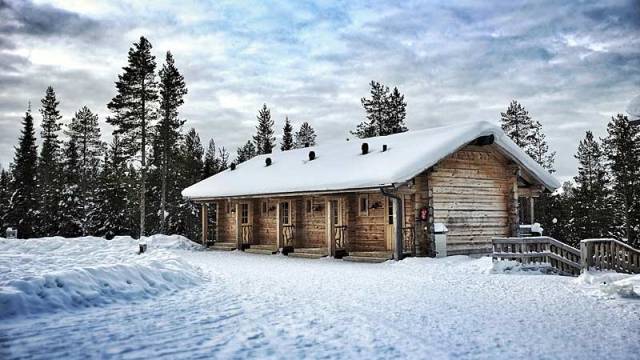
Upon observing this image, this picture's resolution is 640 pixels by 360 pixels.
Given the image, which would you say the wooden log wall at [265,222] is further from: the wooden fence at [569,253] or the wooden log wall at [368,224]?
the wooden fence at [569,253]

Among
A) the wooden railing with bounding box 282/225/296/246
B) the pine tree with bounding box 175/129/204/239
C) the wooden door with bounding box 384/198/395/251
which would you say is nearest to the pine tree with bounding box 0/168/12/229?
the pine tree with bounding box 175/129/204/239

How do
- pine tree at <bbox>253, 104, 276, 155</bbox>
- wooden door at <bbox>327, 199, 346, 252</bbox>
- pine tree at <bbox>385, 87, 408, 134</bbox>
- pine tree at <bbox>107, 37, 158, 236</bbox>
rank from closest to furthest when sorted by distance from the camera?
wooden door at <bbox>327, 199, 346, 252</bbox>
pine tree at <bbox>107, 37, 158, 236</bbox>
pine tree at <bbox>385, 87, 408, 134</bbox>
pine tree at <bbox>253, 104, 276, 155</bbox>

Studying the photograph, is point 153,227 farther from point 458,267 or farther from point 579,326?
point 579,326

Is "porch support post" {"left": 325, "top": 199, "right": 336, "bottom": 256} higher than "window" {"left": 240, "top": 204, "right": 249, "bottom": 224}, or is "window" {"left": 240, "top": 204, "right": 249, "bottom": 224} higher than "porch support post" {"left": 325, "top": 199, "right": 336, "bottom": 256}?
"window" {"left": 240, "top": 204, "right": 249, "bottom": 224}

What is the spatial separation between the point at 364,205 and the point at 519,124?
82.4ft

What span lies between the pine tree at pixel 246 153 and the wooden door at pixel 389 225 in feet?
133

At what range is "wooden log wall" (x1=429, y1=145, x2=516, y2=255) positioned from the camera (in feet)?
60.4

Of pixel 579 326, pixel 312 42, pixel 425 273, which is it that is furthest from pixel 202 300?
pixel 312 42

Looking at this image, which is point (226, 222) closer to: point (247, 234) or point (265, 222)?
point (247, 234)

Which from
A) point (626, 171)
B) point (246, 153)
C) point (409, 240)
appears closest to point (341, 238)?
point (409, 240)

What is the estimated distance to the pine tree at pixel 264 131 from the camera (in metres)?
51.6

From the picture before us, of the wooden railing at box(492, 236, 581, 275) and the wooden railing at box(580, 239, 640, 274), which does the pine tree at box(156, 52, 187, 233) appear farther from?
the wooden railing at box(580, 239, 640, 274)

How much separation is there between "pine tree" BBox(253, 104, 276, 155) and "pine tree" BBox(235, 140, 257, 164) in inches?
234

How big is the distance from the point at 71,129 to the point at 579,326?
47.5 m
